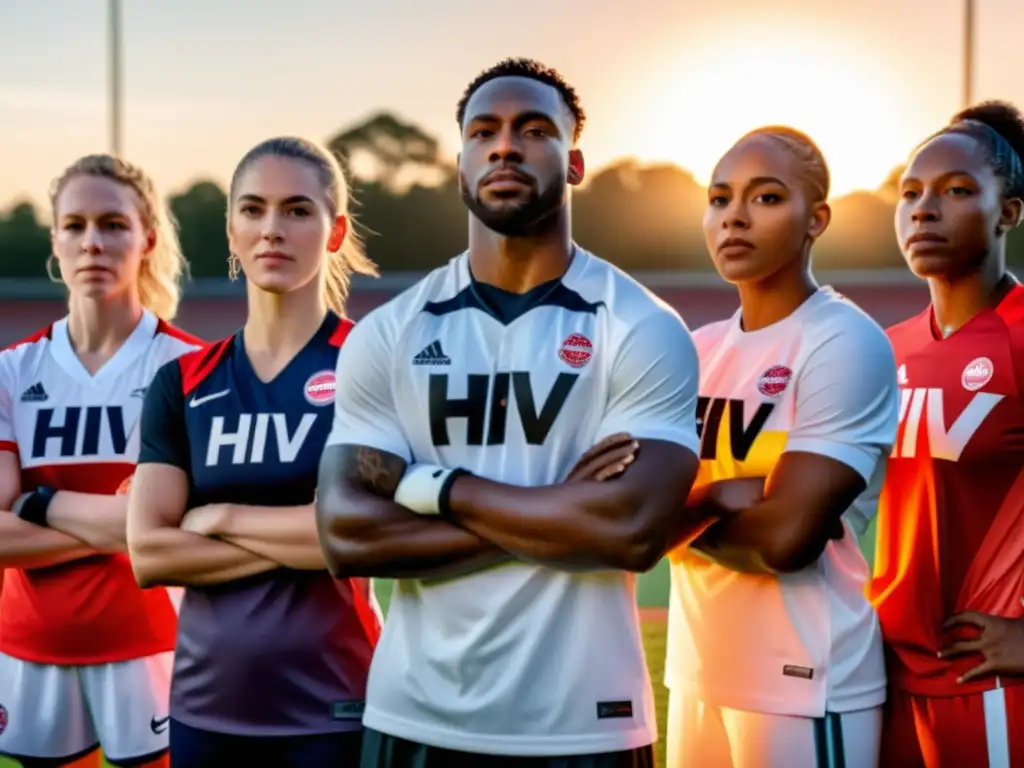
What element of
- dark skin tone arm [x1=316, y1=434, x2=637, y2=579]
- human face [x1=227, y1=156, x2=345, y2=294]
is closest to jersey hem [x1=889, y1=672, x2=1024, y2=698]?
dark skin tone arm [x1=316, y1=434, x2=637, y2=579]

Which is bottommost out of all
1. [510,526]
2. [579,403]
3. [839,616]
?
[839,616]

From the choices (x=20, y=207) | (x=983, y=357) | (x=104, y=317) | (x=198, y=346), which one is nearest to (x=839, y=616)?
(x=983, y=357)

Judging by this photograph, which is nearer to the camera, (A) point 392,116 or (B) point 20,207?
(B) point 20,207

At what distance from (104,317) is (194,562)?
1121 millimetres

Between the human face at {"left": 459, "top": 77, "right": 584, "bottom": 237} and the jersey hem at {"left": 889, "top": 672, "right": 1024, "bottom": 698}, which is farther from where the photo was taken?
the jersey hem at {"left": 889, "top": 672, "right": 1024, "bottom": 698}

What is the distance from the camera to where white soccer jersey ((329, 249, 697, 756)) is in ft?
8.87

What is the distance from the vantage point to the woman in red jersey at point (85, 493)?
3.96 metres

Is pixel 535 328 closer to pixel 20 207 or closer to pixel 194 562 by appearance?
pixel 194 562

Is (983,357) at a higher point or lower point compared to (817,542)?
higher

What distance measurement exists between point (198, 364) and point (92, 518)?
61cm

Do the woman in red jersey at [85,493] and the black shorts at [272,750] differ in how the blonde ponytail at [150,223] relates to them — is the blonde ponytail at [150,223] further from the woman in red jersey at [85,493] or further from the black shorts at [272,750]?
the black shorts at [272,750]

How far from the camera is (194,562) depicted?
3330 mm

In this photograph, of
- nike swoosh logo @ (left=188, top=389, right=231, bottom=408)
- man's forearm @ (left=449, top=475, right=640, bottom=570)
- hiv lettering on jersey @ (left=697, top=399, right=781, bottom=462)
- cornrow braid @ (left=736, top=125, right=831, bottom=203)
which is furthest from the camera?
nike swoosh logo @ (left=188, top=389, right=231, bottom=408)

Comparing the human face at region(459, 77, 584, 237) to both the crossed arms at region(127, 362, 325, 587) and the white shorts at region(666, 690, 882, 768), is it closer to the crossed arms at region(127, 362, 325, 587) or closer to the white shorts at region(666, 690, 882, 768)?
the crossed arms at region(127, 362, 325, 587)
